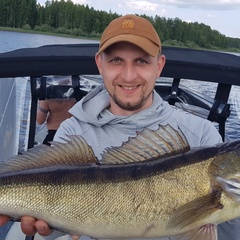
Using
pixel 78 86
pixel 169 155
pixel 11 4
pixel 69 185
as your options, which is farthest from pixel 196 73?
pixel 11 4

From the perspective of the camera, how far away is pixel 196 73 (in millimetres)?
4820

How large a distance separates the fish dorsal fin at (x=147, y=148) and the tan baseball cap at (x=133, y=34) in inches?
37.7

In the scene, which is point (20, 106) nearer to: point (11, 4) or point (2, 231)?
point (2, 231)

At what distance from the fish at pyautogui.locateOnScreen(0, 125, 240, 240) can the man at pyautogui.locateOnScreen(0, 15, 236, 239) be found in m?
0.71

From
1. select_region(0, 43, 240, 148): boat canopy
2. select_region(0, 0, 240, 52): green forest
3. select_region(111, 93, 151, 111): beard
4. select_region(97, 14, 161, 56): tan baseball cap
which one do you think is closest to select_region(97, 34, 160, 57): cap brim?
select_region(97, 14, 161, 56): tan baseball cap

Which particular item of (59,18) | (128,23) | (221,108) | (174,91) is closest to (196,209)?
(128,23)

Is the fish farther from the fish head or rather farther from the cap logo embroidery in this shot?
the cap logo embroidery

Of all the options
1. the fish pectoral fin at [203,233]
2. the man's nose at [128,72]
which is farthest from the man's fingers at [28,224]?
the man's nose at [128,72]

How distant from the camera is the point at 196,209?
2986mm

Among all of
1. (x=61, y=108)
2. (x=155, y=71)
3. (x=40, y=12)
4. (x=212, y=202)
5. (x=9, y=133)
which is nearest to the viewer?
(x=212, y=202)

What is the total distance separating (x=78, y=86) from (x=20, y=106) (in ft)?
5.12

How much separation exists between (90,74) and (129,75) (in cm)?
98

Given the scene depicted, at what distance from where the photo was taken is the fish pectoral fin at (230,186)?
9.86 ft

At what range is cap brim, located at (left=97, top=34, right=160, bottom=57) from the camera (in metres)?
3.99
